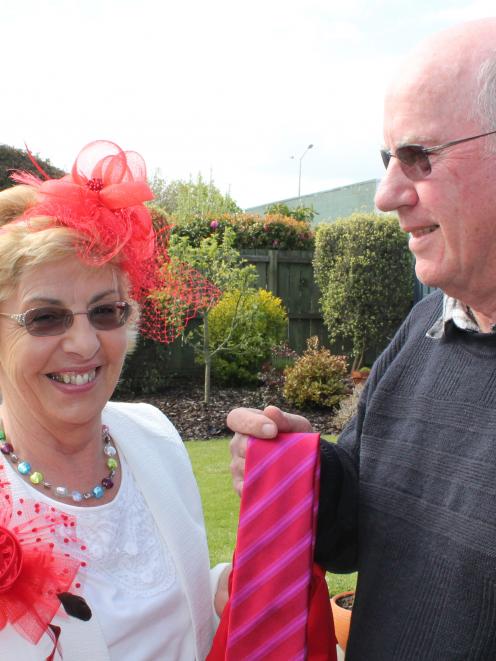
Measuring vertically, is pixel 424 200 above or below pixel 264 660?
above

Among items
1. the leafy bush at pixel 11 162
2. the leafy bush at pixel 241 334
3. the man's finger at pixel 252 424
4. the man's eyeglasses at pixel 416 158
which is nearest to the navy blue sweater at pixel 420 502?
the man's finger at pixel 252 424

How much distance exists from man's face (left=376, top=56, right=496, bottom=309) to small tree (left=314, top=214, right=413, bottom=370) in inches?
451

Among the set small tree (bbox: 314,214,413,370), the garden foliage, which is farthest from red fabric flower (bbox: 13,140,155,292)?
the garden foliage

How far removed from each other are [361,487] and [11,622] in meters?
1.03

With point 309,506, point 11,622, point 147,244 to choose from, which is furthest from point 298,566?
point 147,244

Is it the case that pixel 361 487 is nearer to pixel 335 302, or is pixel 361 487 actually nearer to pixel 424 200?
pixel 424 200

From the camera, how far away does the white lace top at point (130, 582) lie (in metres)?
2.05

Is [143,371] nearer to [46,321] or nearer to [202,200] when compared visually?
[46,321]

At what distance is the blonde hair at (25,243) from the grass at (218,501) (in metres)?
3.57

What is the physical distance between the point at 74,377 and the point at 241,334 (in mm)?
9204

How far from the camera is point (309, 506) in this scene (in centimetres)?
196

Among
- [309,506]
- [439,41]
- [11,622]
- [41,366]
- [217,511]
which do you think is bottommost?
[217,511]

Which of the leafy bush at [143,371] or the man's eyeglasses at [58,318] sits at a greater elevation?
the man's eyeglasses at [58,318]

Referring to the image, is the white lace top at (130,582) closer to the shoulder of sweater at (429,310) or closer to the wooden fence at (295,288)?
the shoulder of sweater at (429,310)
